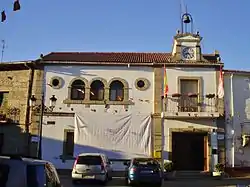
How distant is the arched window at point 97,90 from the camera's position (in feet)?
82.5

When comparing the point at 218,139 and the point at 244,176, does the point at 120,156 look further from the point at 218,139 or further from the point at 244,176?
the point at 244,176

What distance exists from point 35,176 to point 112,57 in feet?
71.2

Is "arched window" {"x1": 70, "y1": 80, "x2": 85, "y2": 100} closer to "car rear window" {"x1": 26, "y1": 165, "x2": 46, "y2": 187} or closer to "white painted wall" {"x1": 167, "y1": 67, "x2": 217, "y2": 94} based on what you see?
"white painted wall" {"x1": 167, "y1": 67, "x2": 217, "y2": 94}

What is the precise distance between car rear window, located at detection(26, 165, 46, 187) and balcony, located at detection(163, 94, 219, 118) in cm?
1853

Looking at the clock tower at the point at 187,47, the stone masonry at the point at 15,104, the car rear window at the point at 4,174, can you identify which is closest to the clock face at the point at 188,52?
the clock tower at the point at 187,47

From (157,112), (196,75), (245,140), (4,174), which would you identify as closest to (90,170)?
(157,112)

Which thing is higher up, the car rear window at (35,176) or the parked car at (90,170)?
the car rear window at (35,176)

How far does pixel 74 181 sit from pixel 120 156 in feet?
20.0

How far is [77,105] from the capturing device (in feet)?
81.5

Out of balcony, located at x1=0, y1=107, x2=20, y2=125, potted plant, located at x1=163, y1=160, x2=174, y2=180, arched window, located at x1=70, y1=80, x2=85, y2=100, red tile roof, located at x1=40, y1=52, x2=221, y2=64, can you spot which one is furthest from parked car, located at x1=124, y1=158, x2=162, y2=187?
balcony, located at x1=0, y1=107, x2=20, y2=125

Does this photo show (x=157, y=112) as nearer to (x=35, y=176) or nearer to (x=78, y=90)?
(x=78, y=90)

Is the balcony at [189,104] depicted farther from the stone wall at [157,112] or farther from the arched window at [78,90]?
the arched window at [78,90]

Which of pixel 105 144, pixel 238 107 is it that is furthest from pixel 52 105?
pixel 238 107

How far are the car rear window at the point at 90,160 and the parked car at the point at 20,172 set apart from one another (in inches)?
503
